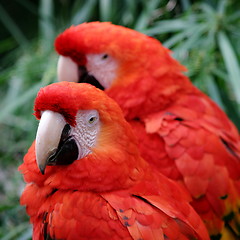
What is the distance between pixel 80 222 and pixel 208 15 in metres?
0.96

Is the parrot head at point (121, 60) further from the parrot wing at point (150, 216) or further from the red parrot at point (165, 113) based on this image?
the parrot wing at point (150, 216)

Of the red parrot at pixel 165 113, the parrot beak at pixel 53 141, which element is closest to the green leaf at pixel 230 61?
the red parrot at pixel 165 113

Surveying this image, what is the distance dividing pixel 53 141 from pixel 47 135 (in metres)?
0.02

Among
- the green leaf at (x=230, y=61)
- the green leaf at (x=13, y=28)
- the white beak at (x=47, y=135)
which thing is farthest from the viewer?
the green leaf at (x=13, y=28)

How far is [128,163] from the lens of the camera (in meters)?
0.87

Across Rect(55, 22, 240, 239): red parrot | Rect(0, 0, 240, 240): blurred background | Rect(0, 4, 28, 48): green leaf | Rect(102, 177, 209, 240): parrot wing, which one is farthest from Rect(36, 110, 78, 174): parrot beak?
→ Rect(0, 4, 28, 48): green leaf

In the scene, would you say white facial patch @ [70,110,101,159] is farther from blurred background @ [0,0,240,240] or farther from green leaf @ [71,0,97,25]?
green leaf @ [71,0,97,25]

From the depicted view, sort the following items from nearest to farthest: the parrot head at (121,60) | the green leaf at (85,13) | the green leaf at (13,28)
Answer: the parrot head at (121,60)
the green leaf at (85,13)
the green leaf at (13,28)

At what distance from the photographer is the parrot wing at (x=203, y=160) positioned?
106 cm

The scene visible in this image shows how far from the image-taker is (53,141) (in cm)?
77

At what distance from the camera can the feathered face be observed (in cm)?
118

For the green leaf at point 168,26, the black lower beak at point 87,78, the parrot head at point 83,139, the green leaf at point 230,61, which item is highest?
the parrot head at point 83,139

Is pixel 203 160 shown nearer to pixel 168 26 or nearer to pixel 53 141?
pixel 53 141

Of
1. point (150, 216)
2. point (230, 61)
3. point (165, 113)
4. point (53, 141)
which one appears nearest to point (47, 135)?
point (53, 141)
